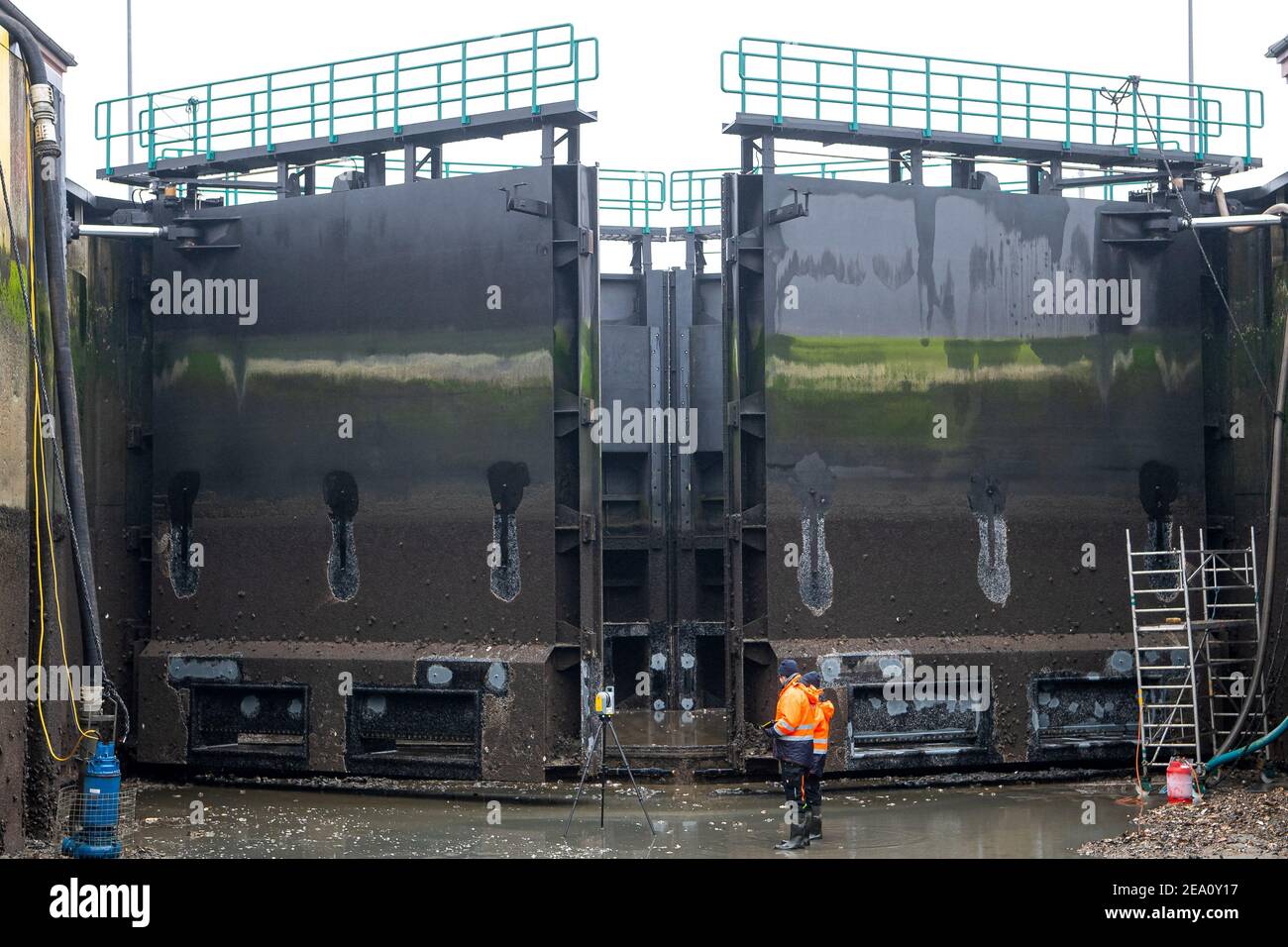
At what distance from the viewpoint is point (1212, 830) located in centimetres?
1309

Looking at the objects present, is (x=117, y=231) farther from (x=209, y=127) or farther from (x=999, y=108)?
(x=999, y=108)

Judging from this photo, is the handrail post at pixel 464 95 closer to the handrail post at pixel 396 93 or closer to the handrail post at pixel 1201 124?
the handrail post at pixel 396 93

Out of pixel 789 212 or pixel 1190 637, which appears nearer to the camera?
pixel 1190 637

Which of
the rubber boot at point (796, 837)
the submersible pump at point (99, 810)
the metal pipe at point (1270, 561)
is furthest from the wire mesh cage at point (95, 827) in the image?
the metal pipe at point (1270, 561)

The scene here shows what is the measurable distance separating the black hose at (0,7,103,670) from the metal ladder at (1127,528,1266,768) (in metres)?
10.4

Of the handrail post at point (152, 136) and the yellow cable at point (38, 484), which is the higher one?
the handrail post at point (152, 136)

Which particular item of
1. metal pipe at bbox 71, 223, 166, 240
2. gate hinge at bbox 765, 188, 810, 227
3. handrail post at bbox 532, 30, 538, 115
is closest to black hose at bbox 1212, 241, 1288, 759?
gate hinge at bbox 765, 188, 810, 227

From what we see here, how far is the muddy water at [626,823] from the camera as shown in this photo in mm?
13266

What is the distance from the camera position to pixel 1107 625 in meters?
17.2

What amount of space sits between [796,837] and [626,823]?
197 centimetres

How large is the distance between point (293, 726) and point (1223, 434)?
11291 mm

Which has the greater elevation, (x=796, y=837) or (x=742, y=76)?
(x=742, y=76)

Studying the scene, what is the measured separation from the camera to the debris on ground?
1213 centimetres

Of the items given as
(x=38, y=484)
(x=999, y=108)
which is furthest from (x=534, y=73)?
(x=38, y=484)
